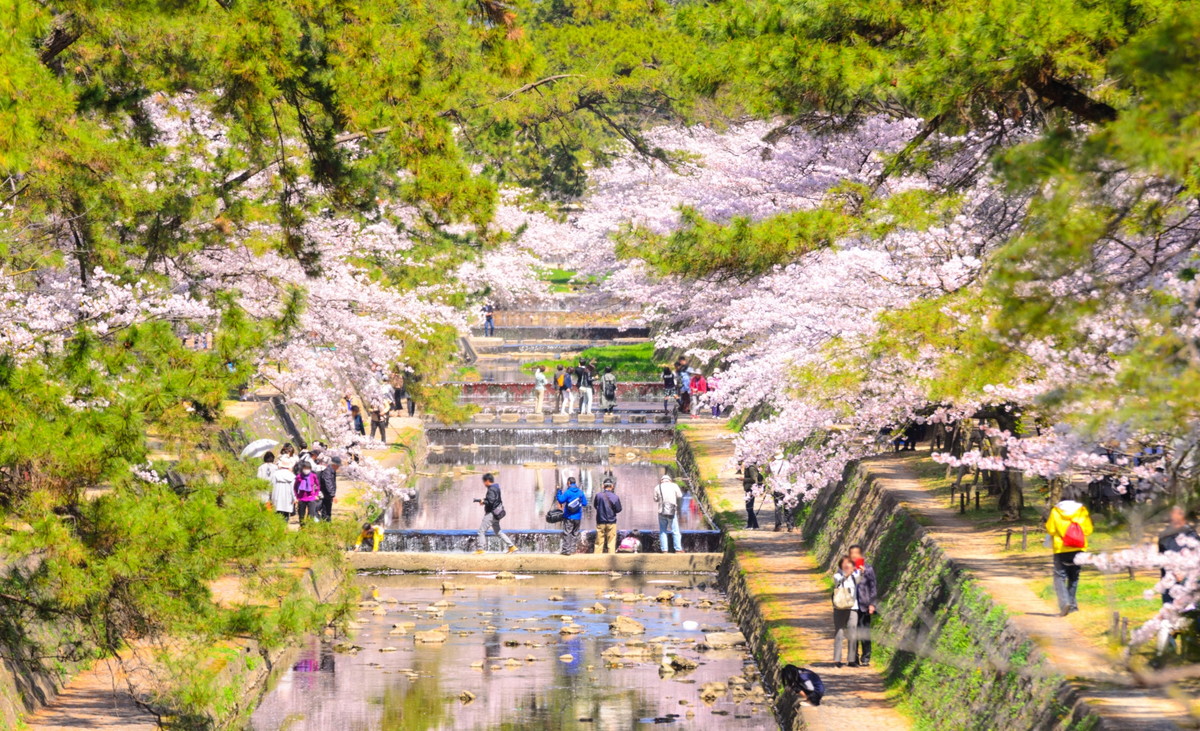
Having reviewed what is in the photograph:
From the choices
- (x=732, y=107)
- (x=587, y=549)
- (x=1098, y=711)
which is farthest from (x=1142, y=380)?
(x=732, y=107)

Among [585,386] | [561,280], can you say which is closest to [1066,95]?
[585,386]

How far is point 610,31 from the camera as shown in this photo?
41.6 meters

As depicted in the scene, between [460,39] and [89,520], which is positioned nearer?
[89,520]

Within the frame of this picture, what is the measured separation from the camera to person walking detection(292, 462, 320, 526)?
26234mm

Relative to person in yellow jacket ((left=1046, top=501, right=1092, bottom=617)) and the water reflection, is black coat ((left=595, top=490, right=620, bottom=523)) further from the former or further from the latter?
person in yellow jacket ((left=1046, top=501, right=1092, bottom=617))

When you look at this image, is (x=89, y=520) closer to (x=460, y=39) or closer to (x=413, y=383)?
(x=460, y=39)

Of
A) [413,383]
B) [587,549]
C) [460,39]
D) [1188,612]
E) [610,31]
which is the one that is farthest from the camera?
[610,31]

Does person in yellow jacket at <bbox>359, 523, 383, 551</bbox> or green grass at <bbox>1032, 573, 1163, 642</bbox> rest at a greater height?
person in yellow jacket at <bbox>359, 523, 383, 551</bbox>

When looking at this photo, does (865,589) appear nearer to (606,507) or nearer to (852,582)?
(852,582)

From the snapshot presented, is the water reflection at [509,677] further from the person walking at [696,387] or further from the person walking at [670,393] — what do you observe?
the person walking at [670,393]

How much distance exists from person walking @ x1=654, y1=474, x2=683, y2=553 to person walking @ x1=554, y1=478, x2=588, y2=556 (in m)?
1.38

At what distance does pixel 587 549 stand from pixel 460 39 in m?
9.50

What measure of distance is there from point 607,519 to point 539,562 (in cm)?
152

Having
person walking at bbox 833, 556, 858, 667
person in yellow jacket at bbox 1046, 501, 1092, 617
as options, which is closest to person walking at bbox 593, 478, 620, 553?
person walking at bbox 833, 556, 858, 667
